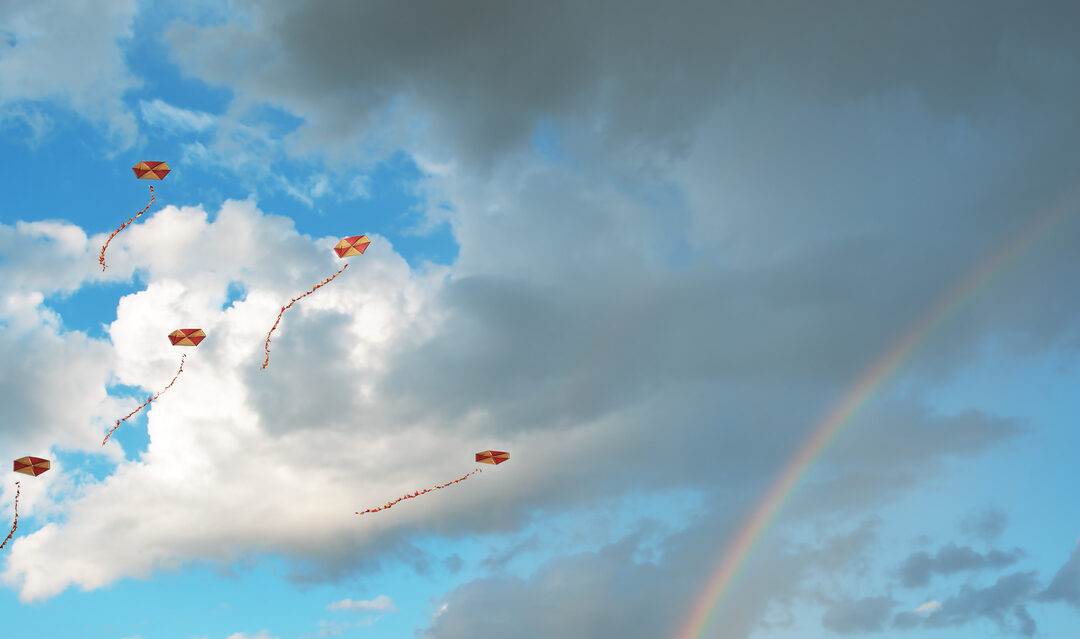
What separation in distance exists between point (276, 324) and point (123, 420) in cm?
2051

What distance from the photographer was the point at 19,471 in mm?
95500

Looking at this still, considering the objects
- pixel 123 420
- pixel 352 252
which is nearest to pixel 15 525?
pixel 123 420

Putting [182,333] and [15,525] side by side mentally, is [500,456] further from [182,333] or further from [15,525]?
[15,525]

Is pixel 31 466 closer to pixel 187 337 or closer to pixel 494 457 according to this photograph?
pixel 187 337

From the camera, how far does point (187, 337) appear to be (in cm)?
9988

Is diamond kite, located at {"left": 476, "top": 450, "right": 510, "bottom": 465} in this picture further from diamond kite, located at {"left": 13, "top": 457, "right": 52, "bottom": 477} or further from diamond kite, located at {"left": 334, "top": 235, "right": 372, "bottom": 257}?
diamond kite, located at {"left": 13, "top": 457, "right": 52, "bottom": 477}

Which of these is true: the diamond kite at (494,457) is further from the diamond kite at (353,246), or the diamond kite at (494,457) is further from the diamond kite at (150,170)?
the diamond kite at (150,170)

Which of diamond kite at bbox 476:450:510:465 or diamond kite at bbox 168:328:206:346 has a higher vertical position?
diamond kite at bbox 168:328:206:346

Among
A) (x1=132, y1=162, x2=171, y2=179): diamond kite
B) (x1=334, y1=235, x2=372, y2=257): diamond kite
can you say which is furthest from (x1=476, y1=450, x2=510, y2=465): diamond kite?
(x1=132, y1=162, x2=171, y2=179): diamond kite

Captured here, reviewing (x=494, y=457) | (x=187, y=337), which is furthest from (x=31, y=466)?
(x=494, y=457)

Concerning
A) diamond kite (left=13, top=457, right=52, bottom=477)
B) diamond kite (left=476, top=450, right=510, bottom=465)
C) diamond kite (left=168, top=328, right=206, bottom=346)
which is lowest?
diamond kite (left=476, top=450, right=510, bottom=465)

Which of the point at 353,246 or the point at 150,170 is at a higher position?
the point at 150,170

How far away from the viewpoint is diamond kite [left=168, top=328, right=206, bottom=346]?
326ft

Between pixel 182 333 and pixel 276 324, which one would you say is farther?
pixel 182 333
